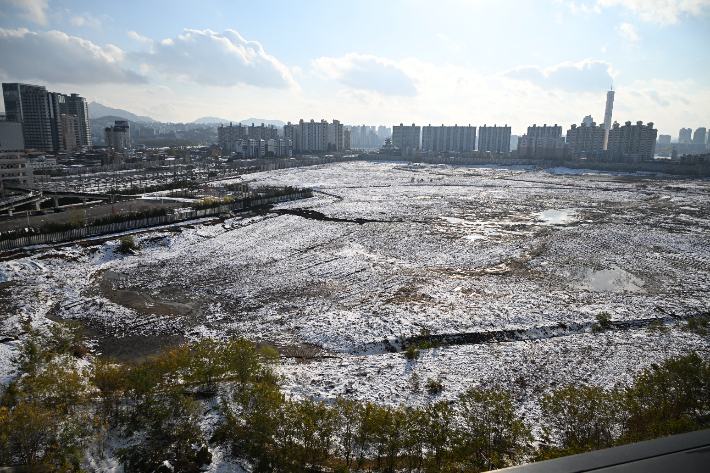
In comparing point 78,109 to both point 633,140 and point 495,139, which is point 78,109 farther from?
point 633,140

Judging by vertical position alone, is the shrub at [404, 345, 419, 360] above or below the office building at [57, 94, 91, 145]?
below

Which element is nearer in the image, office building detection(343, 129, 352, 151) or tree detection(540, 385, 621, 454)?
tree detection(540, 385, 621, 454)

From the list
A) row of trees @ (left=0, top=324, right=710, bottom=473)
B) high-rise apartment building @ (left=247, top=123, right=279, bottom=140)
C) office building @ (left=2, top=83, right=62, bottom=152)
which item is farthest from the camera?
high-rise apartment building @ (left=247, top=123, right=279, bottom=140)

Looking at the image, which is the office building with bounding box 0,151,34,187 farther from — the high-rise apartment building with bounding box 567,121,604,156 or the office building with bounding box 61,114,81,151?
the high-rise apartment building with bounding box 567,121,604,156

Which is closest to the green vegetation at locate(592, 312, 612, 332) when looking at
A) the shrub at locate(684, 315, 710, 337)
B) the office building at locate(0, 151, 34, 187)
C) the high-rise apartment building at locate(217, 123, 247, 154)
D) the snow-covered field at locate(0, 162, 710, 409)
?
the snow-covered field at locate(0, 162, 710, 409)

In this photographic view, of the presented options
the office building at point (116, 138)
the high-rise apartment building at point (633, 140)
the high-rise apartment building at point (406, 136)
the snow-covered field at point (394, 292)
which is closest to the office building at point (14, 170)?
the snow-covered field at point (394, 292)

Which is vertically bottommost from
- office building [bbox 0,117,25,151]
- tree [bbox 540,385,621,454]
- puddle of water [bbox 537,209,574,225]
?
tree [bbox 540,385,621,454]

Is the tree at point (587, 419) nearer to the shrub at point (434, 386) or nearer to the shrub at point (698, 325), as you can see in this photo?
the shrub at point (434, 386)

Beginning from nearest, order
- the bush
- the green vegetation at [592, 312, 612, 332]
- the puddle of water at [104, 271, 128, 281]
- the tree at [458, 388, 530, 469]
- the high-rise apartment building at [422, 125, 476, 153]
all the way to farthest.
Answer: the tree at [458, 388, 530, 469]
the green vegetation at [592, 312, 612, 332]
the puddle of water at [104, 271, 128, 281]
the bush
the high-rise apartment building at [422, 125, 476, 153]
